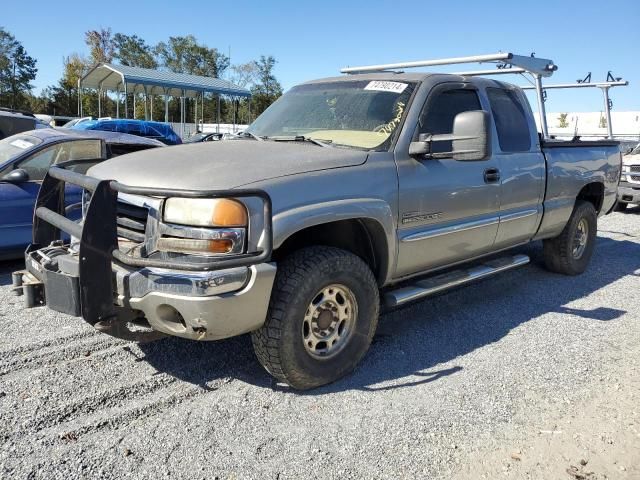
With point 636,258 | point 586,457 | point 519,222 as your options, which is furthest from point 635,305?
point 586,457

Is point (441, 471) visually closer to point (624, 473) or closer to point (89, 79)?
point (624, 473)

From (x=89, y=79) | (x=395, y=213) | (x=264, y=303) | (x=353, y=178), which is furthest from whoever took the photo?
(x=89, y=79)

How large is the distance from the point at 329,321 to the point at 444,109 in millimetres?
1971

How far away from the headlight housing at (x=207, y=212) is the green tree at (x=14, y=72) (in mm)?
50678

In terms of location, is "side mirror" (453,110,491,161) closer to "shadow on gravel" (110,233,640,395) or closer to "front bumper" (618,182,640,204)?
"shadow on gravel" (110,233,640,395)

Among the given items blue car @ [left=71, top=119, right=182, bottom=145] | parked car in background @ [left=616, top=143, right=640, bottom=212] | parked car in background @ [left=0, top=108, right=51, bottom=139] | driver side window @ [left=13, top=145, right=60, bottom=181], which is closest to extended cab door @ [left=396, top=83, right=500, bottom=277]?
driver side window @ [left=13, top=145, right=60, bottom=181]

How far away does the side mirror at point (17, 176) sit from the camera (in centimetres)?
538

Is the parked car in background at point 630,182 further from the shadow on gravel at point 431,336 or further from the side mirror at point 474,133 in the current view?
the side mirror at point 474,133

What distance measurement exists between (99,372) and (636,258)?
6.95 m

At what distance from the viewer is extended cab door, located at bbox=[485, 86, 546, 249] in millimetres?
4723

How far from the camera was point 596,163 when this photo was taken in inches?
241

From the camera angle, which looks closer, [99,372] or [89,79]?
[99,372]

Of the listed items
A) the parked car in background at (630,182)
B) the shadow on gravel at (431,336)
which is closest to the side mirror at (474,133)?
the shadow on gravel at (431,336)

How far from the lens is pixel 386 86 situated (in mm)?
4215
